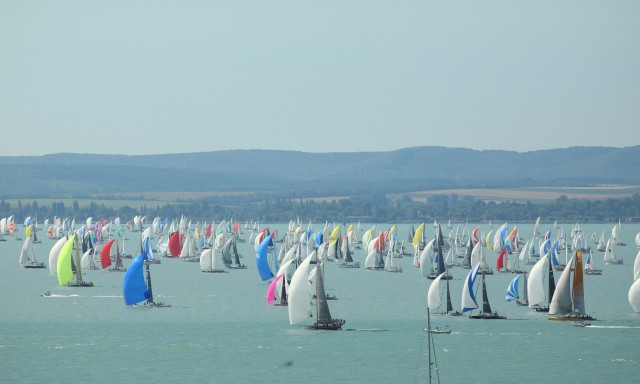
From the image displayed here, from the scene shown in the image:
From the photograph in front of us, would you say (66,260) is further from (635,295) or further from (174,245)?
(174,245)

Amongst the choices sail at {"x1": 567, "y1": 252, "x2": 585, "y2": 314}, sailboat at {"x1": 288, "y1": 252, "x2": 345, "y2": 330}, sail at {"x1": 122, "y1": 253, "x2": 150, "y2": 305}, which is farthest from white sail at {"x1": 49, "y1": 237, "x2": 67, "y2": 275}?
sail at {"x1": 567, "y1": 252, "x2": 585, "y2": 314}

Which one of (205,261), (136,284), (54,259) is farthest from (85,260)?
(136,284)

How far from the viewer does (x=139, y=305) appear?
93812 mm

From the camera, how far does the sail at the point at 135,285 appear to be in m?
84.8

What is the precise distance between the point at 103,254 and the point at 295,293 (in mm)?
58388

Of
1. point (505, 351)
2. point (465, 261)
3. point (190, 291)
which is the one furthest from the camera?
point (465, 261)

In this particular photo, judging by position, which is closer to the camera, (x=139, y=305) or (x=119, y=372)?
(x=119, y=372)

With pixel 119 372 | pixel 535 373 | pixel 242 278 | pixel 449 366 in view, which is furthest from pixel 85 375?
pixel 242 278

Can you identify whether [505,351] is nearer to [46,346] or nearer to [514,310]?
[514,310]

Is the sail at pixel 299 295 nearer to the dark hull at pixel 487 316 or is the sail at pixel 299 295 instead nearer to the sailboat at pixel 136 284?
the dark hull at pixel 487 316

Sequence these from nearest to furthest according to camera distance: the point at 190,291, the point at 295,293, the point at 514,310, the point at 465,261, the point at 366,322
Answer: the point at 295,293
the point at 366,322
the point at 514,310
the point at 190,291
the point at 465,261

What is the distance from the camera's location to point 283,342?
72500mm

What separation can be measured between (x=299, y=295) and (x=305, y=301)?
81 centimetres

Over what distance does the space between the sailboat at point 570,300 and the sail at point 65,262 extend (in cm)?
4680
